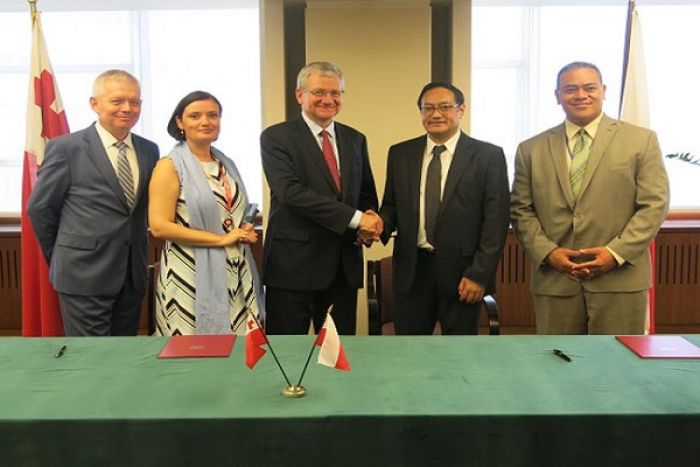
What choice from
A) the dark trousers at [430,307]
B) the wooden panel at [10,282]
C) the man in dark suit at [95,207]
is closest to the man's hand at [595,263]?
the dark trousers at [430,307]

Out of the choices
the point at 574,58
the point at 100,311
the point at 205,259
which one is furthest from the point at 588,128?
the point at 574,58

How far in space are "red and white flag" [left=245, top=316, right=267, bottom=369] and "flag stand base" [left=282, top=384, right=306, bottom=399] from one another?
11 centimetres

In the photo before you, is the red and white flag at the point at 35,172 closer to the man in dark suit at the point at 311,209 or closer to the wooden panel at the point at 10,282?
the wooden panel at the point at 10,282

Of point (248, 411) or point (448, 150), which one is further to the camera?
point (448, 150)

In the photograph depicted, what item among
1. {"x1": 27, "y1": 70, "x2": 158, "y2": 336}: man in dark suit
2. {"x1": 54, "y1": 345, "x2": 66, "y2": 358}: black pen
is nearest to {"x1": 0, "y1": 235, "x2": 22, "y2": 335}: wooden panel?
{"x1": 27, "y1": 70, "x2": 158, "y2": 336}: man in dark suit

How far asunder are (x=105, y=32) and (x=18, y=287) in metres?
2.20

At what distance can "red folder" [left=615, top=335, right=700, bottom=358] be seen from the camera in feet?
6.25

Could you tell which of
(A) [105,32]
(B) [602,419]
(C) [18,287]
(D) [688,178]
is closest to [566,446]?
(B) [602,419]

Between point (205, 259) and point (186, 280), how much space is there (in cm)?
11

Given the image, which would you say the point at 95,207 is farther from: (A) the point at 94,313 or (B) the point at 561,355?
(B) the point at 561,355

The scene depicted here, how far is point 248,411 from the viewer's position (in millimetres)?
A: 1518

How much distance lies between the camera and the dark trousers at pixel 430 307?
9.38 feet

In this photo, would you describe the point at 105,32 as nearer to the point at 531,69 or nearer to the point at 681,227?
the point at 531,69

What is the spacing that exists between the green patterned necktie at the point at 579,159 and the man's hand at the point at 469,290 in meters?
0.57
